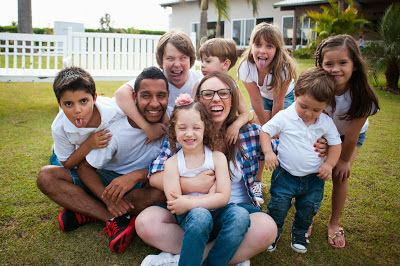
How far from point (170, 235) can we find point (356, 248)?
4.80ft

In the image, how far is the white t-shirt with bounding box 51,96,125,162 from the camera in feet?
8.65

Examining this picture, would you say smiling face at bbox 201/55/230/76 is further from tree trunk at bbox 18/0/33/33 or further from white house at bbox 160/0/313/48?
white house at bbox 160/0/313/48

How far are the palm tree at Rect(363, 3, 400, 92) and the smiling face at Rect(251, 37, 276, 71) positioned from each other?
7.85 m

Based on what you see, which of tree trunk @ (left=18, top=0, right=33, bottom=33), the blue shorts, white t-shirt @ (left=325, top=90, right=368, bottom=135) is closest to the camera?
white t-shirt @ (left=325, top=90, right=368, bottom=135)

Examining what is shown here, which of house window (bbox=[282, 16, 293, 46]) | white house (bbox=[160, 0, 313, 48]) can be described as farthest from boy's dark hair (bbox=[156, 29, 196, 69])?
house window (bbox=[282, 16, 293, 46])

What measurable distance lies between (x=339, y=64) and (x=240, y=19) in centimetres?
2432

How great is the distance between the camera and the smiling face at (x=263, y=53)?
133 inches

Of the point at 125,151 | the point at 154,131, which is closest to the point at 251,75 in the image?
the point at 154,131

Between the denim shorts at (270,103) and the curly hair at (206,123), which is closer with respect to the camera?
the curly hair at (206,123)

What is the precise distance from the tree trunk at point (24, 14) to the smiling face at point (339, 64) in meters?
16.3

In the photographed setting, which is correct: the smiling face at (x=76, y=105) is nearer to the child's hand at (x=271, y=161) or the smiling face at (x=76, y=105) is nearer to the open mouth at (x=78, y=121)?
the open mouth at (x=78, y=121)

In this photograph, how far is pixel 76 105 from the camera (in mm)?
2570

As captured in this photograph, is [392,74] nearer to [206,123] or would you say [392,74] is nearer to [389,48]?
[389,48]

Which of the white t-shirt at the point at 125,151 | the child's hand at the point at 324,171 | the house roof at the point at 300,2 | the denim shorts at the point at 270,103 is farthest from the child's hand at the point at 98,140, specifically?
the house roof at the point at 300,2
